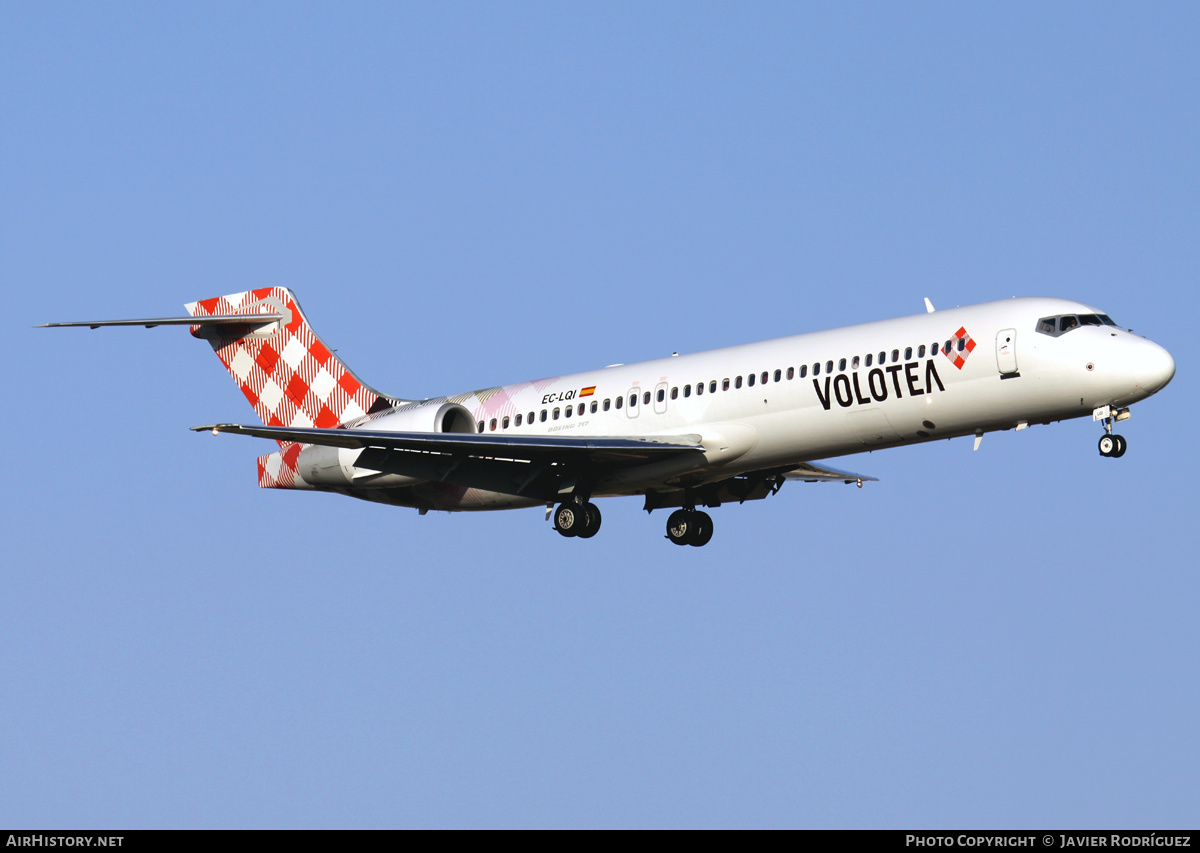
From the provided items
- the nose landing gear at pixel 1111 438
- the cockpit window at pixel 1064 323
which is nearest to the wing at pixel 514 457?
the cockpit window at pixel 1064 323

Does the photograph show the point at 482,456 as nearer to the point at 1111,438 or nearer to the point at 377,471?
the point at 377,471

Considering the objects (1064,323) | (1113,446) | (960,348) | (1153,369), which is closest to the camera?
(1153,369)

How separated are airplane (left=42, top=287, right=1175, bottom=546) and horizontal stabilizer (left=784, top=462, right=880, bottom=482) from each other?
53 millimetres

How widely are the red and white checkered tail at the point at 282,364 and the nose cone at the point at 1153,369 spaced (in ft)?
53.1

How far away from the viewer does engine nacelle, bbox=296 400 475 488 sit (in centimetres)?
3324

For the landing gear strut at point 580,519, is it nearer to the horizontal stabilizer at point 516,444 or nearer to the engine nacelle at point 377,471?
the horizontal stabilizer at point 516,444

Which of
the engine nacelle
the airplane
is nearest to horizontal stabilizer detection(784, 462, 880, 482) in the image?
the airplane

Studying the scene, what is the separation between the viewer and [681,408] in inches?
1204

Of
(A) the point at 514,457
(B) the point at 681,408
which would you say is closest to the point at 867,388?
(B) the point at 681,408

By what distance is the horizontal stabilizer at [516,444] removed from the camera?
30.1 m

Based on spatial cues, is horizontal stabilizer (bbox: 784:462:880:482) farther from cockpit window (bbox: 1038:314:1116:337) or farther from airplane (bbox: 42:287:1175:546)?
cockpit window (bbox: 1038:314:1116:337)

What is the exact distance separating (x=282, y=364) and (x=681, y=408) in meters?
10.3
